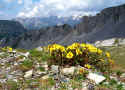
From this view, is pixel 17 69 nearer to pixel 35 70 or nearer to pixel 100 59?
pixel 35 70

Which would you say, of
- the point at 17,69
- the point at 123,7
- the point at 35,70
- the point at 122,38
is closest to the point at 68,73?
the point at 35,70

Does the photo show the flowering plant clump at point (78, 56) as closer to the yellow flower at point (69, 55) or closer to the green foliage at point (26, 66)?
the yellow flower at point (69, 55)

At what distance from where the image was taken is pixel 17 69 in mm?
6762

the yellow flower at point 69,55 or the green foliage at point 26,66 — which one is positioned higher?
the yellow flower at point 69,55

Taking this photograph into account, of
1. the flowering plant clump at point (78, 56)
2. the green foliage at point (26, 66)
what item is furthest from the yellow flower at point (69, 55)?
the green foliage at point (26, 66)

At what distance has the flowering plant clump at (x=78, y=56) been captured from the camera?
7446mm

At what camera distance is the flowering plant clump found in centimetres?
745

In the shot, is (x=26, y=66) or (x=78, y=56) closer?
(x=26, y=66)

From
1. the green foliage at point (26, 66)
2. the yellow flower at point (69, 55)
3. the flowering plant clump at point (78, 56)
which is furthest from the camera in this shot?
the flowering plant clump at point (78, 56)

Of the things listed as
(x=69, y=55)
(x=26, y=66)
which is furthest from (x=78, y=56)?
(x=26, y=66)

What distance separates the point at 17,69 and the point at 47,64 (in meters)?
1.40

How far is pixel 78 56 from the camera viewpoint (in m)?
7.56

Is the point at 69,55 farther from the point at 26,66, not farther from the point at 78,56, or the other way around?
the point at 26,66

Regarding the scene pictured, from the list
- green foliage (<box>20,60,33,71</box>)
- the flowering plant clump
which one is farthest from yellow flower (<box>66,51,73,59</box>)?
green foliage (<box>20,60,33,71</box>)
